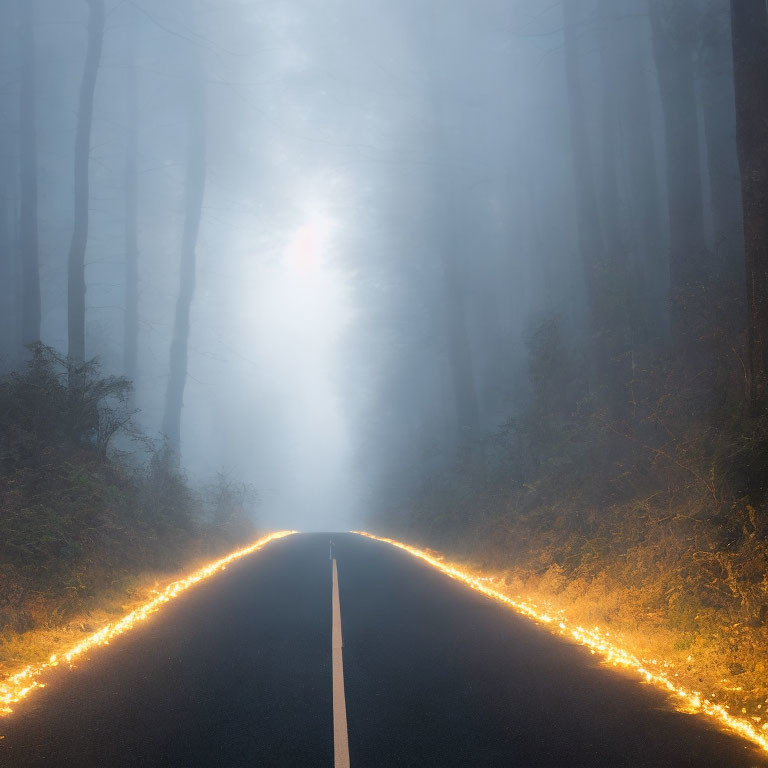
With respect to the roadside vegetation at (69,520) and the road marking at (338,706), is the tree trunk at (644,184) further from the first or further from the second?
the road marking at (338,706)

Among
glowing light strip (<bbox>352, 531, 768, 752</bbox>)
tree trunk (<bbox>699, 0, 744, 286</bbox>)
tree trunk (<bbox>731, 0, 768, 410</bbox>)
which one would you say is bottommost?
glowing light strip (<bbox>352, 531, 768, 752</bbox>)

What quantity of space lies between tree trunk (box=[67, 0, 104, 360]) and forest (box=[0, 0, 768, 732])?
0.11 metres

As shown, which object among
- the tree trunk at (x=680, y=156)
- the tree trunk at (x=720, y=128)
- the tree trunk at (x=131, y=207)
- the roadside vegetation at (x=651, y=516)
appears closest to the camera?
the roadside vegetation at (x=651, y=516)

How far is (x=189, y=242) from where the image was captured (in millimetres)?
34750

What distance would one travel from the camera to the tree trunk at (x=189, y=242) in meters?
32.9

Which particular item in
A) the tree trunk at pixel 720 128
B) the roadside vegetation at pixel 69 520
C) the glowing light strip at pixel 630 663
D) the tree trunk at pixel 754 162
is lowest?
the glowing light strip at pixel 630 663

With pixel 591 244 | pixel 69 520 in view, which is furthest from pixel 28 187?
pixel 591 244

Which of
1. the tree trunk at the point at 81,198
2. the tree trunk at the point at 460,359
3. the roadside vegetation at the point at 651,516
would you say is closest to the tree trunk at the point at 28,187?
the tree trunk at the point at 81,198

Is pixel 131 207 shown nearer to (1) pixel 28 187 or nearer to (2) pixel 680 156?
(1) pixel 28 187

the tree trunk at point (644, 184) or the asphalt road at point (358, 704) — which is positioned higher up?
the tree trunk at point (644, 184)

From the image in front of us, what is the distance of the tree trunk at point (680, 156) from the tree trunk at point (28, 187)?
18.7 meters

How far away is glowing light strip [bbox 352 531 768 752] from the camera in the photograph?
5770mm

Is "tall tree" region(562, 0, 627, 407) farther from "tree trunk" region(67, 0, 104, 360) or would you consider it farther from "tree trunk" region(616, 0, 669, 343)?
"tree trunk" region(67, 0, 104, 360)

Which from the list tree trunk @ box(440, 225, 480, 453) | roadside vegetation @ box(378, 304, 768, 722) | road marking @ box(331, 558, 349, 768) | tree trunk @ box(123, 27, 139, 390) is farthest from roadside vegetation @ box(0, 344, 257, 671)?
tree trunk @ box(123, 27, 139, 390)
